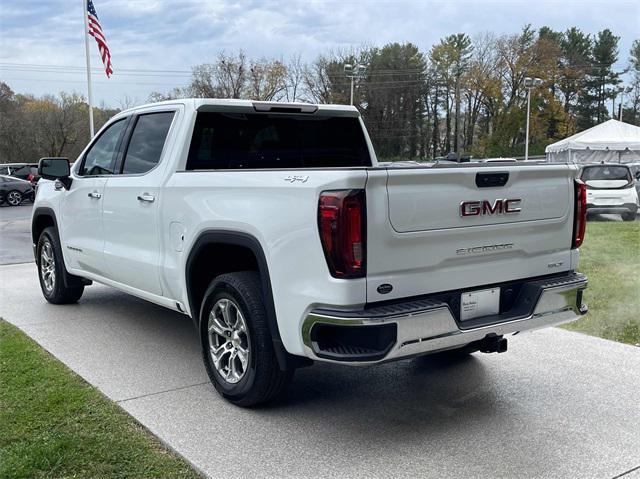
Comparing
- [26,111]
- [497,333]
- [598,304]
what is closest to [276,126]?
[497,333]

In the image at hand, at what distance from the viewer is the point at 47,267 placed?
23.8ft

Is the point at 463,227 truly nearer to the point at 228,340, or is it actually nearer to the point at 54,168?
the point at 228,340

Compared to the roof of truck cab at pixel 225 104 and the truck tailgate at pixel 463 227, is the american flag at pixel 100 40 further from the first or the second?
the truck tailgate at pixel 463 227

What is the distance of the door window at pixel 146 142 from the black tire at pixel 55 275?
1837 mm

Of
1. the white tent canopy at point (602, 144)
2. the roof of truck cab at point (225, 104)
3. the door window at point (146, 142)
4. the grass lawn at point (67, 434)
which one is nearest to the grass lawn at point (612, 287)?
the roof of truck cab at point (225, 104)

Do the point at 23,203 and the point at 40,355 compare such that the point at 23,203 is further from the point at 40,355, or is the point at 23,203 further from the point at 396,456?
the point at 396,456

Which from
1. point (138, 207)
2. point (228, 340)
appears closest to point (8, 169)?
point (138, 207)

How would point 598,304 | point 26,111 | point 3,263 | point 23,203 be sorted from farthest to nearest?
point 26,111 < point 23,203 < point 3,263 < point 598,304

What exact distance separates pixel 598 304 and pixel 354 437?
13.6 ft

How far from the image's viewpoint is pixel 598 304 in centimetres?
688

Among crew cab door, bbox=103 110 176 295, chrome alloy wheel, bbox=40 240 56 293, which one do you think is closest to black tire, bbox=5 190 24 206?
chrome alloy wheel, bbox=40 240 56 293

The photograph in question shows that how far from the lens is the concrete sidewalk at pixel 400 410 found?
3.48 m

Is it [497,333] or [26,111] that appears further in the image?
[26,111]

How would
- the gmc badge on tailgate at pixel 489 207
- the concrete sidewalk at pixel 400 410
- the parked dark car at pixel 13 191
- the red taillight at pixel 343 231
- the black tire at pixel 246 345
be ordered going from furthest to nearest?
the parked dark car at pixel 13 191
the black tire at pixel 246 345
the gmc badge on tailgate at pixel 489 207
the concrete sidewalk at pixel 400 410
the red taillight at pixel 343 231
